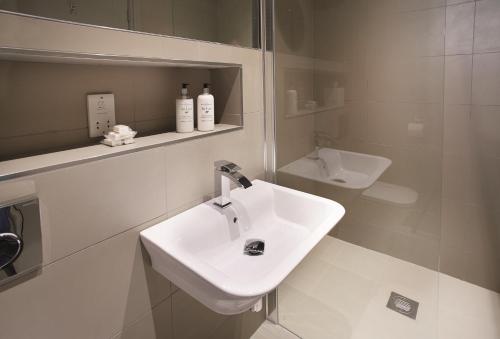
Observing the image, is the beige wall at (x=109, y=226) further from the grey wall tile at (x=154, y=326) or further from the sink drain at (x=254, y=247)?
the sink drain at (x=254, y=247)

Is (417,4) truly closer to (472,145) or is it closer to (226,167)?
(472,145)

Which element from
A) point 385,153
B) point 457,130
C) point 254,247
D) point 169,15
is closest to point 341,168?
point 385,153

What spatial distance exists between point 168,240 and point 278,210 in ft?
1.91

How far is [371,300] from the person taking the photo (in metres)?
1.62

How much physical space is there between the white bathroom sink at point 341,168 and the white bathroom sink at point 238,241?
354mm

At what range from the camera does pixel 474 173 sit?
1.67m

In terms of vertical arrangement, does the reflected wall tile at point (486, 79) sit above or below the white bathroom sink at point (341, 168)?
above

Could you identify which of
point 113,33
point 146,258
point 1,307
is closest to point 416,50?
point 113,33

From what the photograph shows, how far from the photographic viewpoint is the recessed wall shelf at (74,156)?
28.6 inches

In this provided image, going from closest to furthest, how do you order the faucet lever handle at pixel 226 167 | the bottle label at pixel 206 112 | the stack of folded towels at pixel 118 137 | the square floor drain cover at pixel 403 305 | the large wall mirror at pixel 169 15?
the large wall mirror at pixel 169 15, the stack of folded towels at pixel 118 137, the faucet lever handle at pixel 226 167, the bottle label at pixel 206 112, the square floor drain cover at pixel 403 305

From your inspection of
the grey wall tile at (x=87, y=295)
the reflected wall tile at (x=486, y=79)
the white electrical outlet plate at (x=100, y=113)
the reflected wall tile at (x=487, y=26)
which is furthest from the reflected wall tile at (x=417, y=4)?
the grey wall tile at (x=87, y=295)

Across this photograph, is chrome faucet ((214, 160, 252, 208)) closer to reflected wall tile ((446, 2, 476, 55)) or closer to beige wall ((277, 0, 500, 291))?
beige wall ((277, 0, 500, 291))

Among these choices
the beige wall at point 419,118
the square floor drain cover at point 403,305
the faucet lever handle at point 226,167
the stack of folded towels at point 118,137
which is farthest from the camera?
the square floor drain cover at point 403,305

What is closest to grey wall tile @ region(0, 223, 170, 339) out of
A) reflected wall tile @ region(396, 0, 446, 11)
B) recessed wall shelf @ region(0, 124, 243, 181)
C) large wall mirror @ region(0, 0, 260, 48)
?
recessed wall shelf @ region(0, 124, 243, 181)
